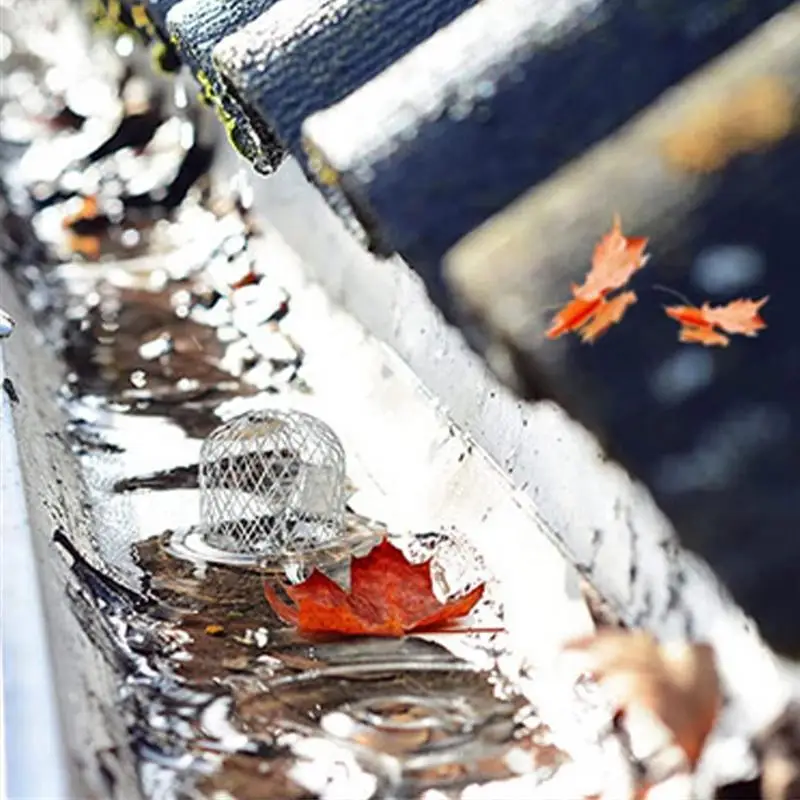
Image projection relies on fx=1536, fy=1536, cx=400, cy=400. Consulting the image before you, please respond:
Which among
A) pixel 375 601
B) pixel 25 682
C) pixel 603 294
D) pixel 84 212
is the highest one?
pixel 84 212

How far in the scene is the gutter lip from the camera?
6.05 ft

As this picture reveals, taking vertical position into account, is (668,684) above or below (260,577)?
below

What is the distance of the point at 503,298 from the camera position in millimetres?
2188

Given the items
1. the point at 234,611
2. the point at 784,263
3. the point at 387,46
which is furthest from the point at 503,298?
the point at 234,611

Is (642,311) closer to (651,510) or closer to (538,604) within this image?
(651,510)

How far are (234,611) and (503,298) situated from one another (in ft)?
3.72

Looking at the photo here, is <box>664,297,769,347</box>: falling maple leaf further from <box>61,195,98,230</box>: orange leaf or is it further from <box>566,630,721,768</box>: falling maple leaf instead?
<box>61,195,98,230</box>: orange leaf

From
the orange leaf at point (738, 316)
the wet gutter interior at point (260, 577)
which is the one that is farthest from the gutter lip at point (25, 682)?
the orange leaf at point (738, 316)

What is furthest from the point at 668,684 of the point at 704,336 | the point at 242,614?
the point at 242,614

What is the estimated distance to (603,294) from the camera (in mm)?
2125

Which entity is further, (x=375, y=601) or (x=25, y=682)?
(x=375, y=601)

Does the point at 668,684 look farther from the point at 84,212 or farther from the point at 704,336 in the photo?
the point at 84,212

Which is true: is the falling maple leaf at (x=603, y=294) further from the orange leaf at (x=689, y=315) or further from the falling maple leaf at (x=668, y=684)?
the falling maple leaf at (x=668, y=684)

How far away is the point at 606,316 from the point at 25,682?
0.93 metres
